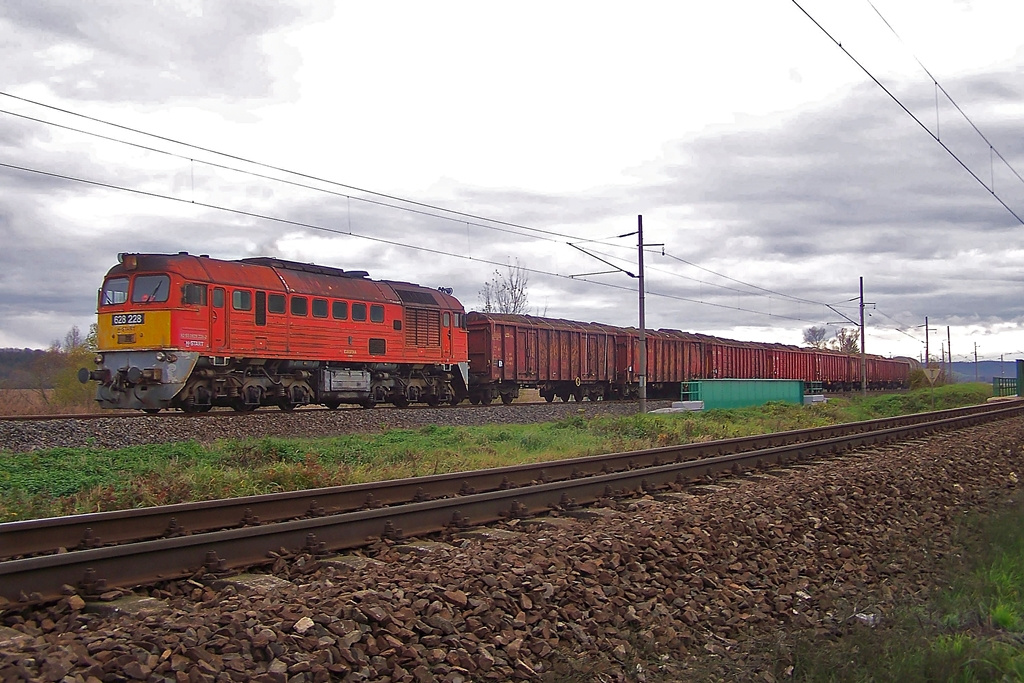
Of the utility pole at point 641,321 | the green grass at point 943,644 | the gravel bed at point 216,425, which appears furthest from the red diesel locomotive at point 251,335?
the green grass at point 943,644

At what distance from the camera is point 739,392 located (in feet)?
121

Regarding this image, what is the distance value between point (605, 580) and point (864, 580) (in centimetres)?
354

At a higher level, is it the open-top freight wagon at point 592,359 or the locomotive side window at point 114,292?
the locomotive side window at point 114,292

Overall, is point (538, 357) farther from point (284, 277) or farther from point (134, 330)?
point (134, 330)

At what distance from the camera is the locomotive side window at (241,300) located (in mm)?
20203

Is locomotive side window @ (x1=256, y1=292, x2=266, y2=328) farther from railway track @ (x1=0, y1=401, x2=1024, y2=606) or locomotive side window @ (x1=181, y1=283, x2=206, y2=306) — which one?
railway track @ (x1=0, y1=401, x2=1024, y2=606)

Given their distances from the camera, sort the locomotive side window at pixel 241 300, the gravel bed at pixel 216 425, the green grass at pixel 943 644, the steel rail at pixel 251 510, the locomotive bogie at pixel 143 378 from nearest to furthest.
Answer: the green grass at pixel 943 644, the steel rail at pixel 251 510, the gravel bed at pixel 216 425, the locomotive bogie at pixel 143 378, the locomotive side window at pixel 241 300

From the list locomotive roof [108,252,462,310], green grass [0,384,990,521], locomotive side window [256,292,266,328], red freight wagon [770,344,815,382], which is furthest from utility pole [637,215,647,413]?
red freight wagon [770,344,815,382]

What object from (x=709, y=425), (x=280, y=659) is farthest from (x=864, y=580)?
(x=709, y=425)

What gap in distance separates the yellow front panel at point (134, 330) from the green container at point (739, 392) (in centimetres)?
2175

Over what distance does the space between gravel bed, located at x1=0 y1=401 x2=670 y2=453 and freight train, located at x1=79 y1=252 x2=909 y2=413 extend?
69.7 inches

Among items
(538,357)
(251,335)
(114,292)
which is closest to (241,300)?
(251,335)

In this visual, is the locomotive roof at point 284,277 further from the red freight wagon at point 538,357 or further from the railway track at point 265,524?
the railway track at point 265,524

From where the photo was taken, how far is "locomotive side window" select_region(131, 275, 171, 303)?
19000 millimetres
